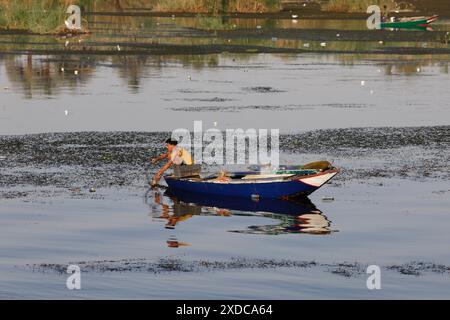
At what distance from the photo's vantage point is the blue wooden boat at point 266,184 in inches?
1304

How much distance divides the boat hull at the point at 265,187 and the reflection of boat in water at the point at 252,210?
0.14 meters

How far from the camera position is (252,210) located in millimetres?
32375

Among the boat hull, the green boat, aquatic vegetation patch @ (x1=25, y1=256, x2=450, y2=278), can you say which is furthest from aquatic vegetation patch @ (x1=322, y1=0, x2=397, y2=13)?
aquatic vegetation patch @ (x1=25, y1=256, x2=450, y2=278)

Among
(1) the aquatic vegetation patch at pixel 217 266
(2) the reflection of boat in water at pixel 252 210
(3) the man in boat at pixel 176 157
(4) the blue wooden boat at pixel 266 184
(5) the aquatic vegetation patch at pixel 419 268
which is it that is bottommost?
(2) the reflection of boat in water at pixel 252 210

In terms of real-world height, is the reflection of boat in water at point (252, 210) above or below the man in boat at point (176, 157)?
below

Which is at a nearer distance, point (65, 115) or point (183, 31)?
point (65, 115)

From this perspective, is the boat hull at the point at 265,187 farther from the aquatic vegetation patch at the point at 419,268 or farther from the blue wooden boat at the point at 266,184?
the aquatic vegetation patch at the point at 419,268

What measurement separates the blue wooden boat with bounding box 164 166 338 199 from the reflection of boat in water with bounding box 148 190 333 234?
0.52 feet

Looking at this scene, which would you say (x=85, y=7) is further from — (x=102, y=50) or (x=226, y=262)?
(x=226, y=262)

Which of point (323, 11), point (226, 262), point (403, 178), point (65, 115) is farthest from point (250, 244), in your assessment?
point (323, 11)

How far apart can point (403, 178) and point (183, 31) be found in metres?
55.7

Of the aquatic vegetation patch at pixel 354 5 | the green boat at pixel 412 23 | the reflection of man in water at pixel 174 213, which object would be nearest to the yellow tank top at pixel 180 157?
the reflection of man in water at pixel 174 213
